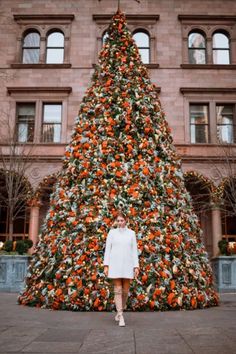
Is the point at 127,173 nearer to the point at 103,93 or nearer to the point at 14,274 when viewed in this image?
the point at 103,93

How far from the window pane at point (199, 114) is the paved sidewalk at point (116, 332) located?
15.2 m

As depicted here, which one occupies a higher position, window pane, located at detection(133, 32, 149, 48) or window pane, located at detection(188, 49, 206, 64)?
window pane, located at detection(133, 32, 149, 48)

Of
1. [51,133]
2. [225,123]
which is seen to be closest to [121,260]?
[51,133]

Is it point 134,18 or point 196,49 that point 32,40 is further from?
point 196,49

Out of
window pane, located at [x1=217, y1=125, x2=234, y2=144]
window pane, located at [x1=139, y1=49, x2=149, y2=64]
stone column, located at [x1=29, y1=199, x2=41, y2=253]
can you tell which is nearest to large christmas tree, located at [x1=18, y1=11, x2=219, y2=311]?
stone column, located at [x1=29, y1=199, x2=41, y2=253]

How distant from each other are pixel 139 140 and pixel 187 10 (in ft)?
55.2

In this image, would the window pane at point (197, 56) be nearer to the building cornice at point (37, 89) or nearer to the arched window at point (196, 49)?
the arched window at point (196, 49)

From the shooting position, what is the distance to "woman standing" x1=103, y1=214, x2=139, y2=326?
5715 mm

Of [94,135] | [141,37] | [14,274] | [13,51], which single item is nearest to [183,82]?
[141,37]

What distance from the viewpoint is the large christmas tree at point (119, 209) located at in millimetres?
6758

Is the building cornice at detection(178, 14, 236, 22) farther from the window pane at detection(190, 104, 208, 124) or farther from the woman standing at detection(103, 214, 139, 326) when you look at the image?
the woman standing at detection(103, 214, 139, 326)

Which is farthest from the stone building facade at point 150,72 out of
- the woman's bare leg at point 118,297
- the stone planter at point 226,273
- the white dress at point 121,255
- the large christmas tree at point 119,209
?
the woman's bare leg at point 118,297

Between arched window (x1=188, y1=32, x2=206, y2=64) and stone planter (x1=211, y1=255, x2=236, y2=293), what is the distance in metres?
11.9

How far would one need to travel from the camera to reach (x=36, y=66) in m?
21.0
